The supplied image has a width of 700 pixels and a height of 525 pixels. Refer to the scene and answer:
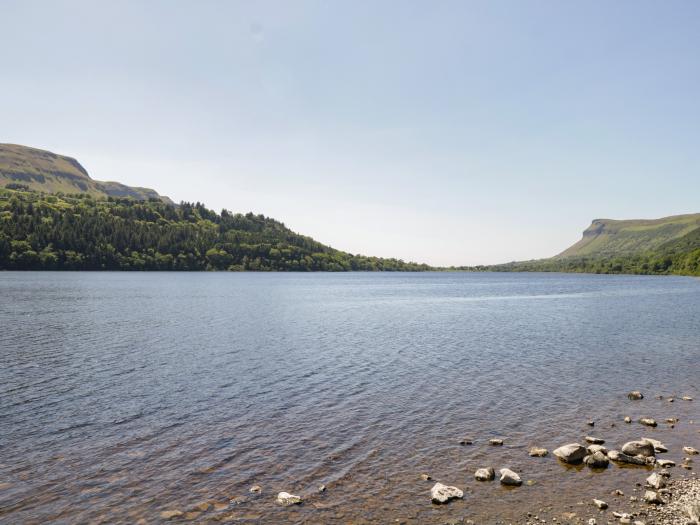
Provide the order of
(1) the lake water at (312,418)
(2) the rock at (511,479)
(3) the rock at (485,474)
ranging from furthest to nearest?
(3) the rock at (485,474) → (2) the rock at (511,479) → (1) the lake water at (312,418)

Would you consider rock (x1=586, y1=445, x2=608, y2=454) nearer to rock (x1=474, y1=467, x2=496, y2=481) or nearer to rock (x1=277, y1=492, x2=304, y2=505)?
rock (x1=474, y1=467, x2=496, y2=481)

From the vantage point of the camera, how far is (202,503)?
17.2 metres

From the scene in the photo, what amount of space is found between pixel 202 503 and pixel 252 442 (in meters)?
6.32

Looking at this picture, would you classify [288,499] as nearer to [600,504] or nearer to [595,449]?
[600,504]

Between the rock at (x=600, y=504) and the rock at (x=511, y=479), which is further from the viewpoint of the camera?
the rock at (x=511, y=479)

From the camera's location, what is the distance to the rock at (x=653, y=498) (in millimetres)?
16766

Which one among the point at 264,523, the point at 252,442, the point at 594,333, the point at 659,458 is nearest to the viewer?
the point at 264,523

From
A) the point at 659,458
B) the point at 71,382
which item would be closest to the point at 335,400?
the point at 659,458

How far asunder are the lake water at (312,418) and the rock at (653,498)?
117cm

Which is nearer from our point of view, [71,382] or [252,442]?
[252,442]

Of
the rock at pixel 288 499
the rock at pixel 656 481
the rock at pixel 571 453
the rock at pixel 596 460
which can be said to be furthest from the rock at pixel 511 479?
the rock at pixel 288 499

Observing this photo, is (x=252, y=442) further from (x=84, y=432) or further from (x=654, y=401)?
(x=654, y=401)

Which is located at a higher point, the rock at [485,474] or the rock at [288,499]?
the rock at [485,474]

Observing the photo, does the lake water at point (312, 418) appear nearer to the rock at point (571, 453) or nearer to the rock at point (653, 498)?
the rock at point (571, 453)
